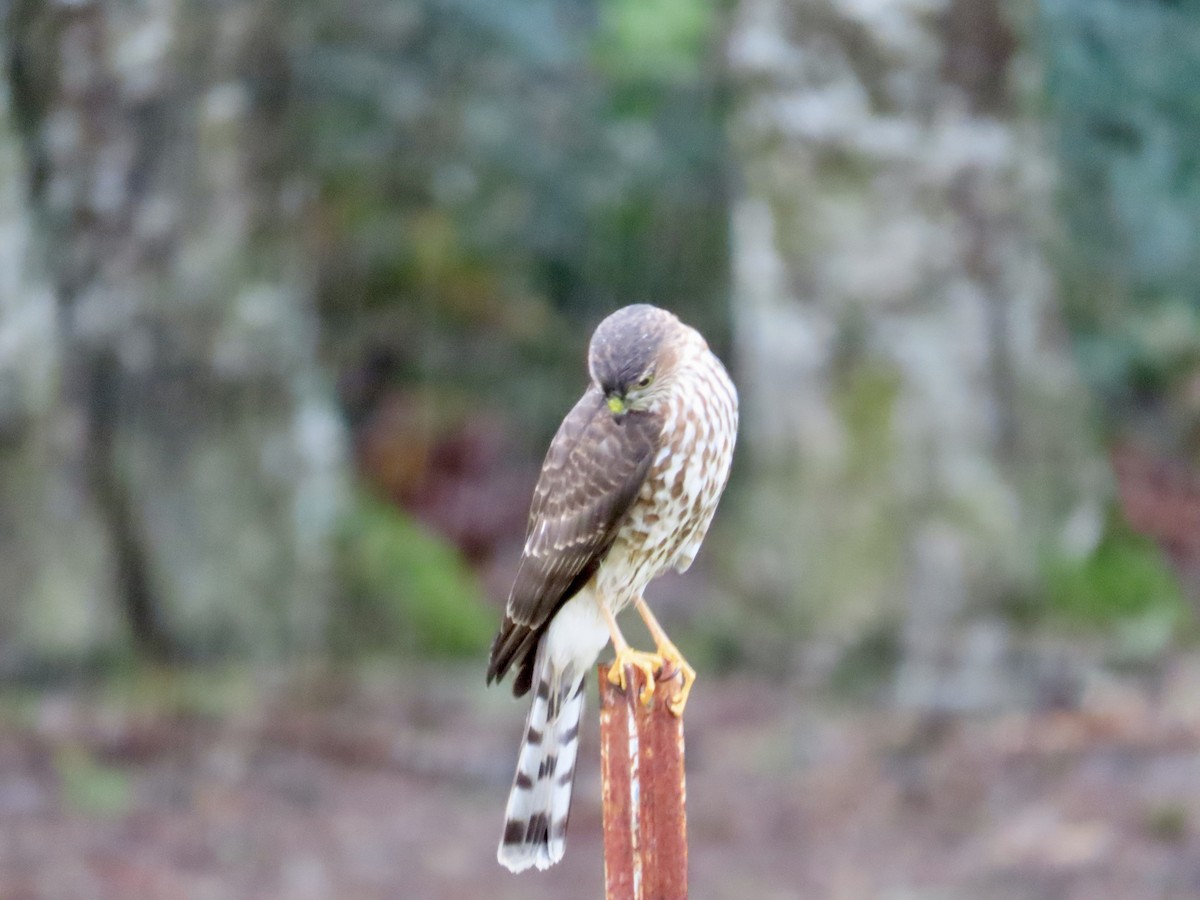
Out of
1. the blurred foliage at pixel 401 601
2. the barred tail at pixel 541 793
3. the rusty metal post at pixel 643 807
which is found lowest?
the rusty metal post at pixel 643 807

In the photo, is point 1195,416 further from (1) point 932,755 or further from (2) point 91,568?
(2) point 91,568

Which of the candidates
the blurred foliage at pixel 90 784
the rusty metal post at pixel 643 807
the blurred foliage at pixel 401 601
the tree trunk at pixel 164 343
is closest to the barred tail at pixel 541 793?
the rusty metal post at pixel 643 807

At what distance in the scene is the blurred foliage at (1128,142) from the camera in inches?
265

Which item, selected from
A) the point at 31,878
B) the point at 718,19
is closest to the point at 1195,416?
the point at 718,19

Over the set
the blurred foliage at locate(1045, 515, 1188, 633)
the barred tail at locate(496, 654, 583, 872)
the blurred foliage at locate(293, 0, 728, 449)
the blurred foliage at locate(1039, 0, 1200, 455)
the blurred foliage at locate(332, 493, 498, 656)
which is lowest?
the barred tail at locate(496, 654, 583, 872)

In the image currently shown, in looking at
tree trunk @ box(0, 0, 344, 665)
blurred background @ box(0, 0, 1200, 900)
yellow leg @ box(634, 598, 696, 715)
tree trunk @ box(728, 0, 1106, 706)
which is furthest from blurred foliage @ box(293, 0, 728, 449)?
yellow leg @ box(634, 598, 696, 715)

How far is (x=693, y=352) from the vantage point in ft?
12.8

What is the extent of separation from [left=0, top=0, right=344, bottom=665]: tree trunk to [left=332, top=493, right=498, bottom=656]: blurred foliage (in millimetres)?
333

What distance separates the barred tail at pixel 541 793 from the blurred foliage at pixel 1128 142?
13.8ft

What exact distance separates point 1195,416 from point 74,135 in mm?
7341

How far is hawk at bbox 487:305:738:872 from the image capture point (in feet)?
12.2

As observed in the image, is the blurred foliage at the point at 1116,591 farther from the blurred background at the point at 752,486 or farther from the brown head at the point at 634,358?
the brown head at the point at 634,358

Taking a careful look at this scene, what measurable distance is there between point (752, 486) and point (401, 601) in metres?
1.93

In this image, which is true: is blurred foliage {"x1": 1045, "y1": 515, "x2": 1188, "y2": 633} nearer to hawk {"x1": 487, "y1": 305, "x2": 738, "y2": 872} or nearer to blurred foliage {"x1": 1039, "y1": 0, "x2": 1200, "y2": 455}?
blurred foliage {"x1": 1039, "y1": 0, "x2": 1200, "y2": 455}
